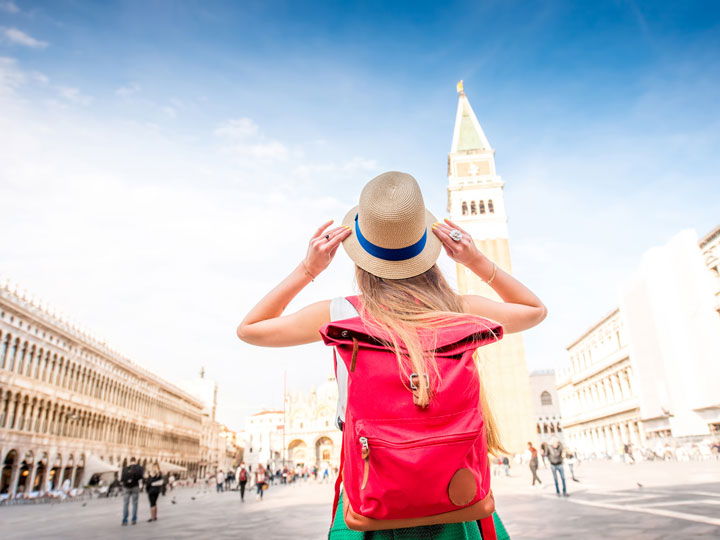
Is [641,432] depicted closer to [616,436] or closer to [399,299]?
[616,436]

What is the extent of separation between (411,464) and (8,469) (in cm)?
2927

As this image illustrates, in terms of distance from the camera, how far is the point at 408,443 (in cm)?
115

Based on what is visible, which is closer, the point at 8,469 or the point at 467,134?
the point at 8,469

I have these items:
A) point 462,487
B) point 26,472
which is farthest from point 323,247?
point 26,472

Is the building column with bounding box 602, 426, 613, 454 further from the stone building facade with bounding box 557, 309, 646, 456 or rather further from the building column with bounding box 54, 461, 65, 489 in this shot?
the building column with bounding box 54, 461, 65, 489

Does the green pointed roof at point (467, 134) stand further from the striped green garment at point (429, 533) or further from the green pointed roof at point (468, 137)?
the striped green garment at point (429, 533)

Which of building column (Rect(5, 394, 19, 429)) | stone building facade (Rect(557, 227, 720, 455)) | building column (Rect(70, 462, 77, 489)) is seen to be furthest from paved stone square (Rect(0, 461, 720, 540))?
stone building facade (Rect(557, 227, 720, 455))

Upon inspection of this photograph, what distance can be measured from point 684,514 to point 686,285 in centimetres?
2768

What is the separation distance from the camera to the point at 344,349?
1.30 meters

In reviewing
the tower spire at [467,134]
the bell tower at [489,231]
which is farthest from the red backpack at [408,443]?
the tower spire at [467,134]

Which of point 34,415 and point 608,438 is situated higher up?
point 34,415

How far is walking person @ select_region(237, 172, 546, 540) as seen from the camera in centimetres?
129

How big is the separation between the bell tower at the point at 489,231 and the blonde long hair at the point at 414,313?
3570cm

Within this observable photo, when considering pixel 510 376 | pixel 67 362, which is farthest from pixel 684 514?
pixel 510 376
